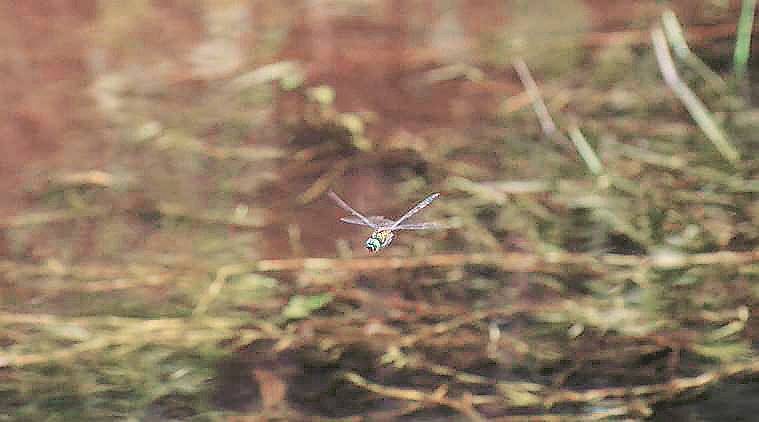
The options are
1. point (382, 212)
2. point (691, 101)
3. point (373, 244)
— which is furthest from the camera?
point (691, 101)

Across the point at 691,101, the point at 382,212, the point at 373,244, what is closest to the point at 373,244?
the point at 373,244

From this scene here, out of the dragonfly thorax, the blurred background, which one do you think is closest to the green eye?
the dragonfly thorax

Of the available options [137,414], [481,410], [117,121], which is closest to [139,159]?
[117,121]

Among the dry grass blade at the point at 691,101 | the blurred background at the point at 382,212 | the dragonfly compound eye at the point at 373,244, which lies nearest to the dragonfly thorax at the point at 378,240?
the dragonfly compound eye at the point at 373,244

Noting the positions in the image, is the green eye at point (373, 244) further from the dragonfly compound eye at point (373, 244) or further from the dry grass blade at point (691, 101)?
the dry grass blade at point (691, 101)

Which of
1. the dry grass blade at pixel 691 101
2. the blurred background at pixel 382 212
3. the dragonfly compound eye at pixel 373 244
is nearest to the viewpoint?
the dragonfly compound eye at pixel 373 244

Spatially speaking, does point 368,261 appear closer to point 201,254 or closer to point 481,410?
point 201,254

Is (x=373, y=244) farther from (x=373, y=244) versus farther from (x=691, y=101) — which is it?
(x=691, y=101)
